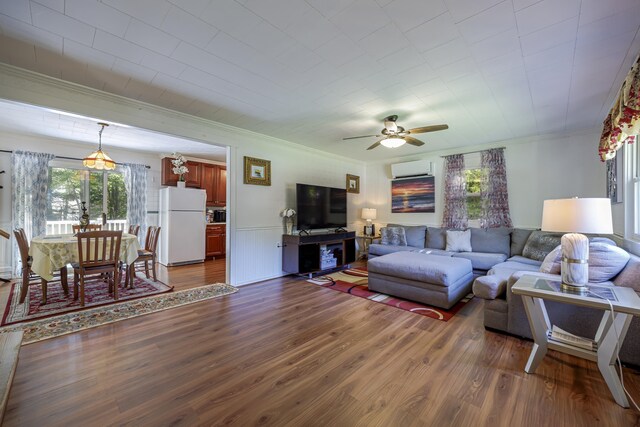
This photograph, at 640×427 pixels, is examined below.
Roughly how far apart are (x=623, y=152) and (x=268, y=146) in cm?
470

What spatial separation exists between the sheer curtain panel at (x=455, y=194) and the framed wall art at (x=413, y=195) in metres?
0.30

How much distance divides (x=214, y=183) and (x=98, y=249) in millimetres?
3587

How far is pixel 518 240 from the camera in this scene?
4.43m

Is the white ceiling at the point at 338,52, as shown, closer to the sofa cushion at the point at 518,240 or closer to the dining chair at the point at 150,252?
the sofa cushion at the point at 518,240

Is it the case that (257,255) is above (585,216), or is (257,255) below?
below

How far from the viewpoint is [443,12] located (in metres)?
1.73

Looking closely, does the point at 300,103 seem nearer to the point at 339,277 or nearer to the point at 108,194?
the point at 339,277

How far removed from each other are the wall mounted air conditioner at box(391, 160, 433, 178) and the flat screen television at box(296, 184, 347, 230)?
4.53ft

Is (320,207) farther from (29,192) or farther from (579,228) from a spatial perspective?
(29,192)

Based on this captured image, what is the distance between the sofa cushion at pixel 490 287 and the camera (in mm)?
2539

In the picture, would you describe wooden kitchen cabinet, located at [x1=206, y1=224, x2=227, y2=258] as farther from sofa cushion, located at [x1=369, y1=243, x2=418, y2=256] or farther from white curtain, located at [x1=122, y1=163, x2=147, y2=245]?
sofa cushion, located at [x1=369, y1=243, x2=418, y2=256]

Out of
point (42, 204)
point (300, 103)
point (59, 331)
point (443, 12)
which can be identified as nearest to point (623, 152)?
point (443, 12)

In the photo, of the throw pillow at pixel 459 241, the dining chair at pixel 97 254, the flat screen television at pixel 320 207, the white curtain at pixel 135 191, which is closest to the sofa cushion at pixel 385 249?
the throw pillow at pixel 459 241

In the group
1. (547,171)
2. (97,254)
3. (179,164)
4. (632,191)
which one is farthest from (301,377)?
(179,164)
